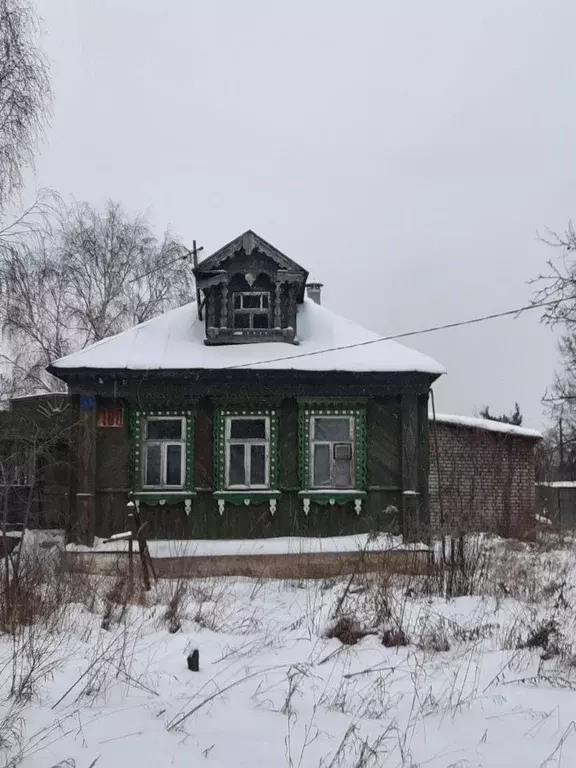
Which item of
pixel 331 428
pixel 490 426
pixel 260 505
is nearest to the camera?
pixel 260 505

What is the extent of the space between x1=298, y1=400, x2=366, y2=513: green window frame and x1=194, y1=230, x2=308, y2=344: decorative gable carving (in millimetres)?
1563

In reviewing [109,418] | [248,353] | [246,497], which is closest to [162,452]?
[109,418]

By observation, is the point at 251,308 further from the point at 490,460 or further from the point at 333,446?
the point at 490,460

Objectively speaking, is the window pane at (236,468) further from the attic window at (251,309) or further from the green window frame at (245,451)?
the attic window at (251,309)

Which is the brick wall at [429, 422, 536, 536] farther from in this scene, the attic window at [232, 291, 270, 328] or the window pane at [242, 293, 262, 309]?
the window pane at [242, 293, 262, 309]

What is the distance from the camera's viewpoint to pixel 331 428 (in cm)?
1210

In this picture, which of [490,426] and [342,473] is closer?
[342,473]

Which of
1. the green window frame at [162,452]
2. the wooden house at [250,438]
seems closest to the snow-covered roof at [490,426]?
the wooden house at [250,438]

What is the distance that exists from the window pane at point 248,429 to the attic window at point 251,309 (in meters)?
1.94

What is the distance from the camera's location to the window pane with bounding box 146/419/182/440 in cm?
1202

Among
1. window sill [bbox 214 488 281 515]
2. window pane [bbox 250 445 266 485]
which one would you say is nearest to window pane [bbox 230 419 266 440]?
window pane [bbox 250 445 266 485]

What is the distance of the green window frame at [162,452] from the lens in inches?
462

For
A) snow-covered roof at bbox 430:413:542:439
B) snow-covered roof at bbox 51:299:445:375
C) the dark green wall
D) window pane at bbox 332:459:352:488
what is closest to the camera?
snow-covered roof at bbox 51:299:445:375

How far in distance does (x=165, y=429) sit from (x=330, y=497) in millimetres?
3180
